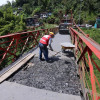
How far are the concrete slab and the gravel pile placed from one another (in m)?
0.18

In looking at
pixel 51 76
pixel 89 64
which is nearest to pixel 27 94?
pixel 51 76

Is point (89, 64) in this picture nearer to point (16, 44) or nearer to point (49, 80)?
point (49, 80)

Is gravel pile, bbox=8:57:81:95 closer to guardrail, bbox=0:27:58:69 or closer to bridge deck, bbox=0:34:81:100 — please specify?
bridge deck, bbox=0:34:81:100

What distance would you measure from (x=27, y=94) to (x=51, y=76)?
1.04 meters

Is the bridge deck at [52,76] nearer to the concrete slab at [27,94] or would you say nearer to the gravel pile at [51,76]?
the gravel pile at [51,76]

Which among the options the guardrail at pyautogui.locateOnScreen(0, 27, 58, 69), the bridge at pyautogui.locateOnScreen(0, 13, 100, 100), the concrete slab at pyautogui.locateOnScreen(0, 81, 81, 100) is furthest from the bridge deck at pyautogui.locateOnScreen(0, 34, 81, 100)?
the guardrail at pyautogui.locateOnScreen(0, 27, 58, 69)

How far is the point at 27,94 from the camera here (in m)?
2.39

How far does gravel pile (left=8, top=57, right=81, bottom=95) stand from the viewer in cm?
271

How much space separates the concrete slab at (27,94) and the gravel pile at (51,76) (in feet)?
0.60

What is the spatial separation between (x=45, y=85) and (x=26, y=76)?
76cm

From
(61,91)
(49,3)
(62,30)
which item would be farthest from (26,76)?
(49,3)

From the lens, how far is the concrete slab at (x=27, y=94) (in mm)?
2305

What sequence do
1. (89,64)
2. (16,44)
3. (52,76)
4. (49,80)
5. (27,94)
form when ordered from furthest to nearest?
(16,44)
(52,76)
(49,80)
(27,94)
(89,64)

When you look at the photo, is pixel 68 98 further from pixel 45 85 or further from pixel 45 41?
pixel 45 41
